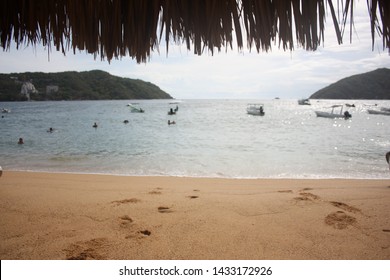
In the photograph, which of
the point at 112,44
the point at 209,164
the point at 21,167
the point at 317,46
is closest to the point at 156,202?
the point at 112,44

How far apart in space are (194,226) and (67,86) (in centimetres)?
10572

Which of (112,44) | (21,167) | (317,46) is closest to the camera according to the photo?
(317,46)

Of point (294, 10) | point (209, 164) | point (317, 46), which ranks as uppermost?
point (294, 10)

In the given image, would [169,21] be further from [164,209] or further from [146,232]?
[164,209]

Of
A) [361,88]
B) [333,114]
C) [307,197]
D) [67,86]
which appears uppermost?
[67,86]

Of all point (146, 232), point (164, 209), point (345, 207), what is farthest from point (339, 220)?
point (146, 232)

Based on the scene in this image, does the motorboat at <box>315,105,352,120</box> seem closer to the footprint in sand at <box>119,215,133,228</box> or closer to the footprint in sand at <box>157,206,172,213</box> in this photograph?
the footprint in sand at <box>157,206,172,213</box>

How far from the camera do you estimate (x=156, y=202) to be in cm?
410

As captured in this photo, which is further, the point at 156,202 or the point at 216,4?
the point at 156,202

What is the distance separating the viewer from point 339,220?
330 cm

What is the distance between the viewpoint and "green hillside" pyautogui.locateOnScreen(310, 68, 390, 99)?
339 feet
